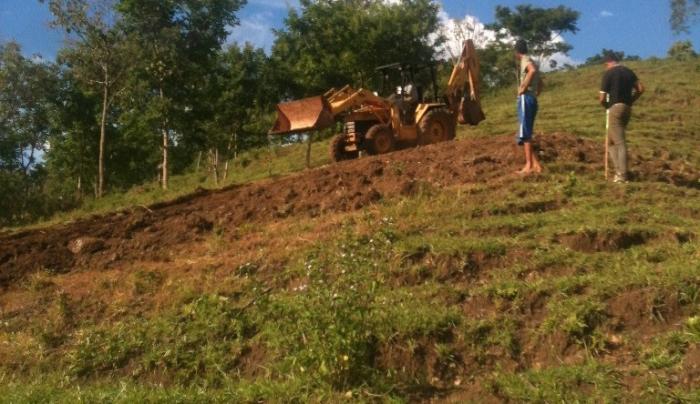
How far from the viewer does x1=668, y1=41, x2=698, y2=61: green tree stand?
1596 inches

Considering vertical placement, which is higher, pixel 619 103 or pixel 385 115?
pixel 385 115

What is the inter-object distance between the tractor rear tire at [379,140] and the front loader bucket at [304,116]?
0.85 meters

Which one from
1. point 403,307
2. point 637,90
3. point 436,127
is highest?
point 637,90

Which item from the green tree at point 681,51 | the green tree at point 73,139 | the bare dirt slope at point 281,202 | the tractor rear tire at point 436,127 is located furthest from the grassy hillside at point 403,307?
the green tree at point 681,51

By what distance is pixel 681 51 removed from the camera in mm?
41469

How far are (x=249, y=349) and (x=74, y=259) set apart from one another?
3.90m

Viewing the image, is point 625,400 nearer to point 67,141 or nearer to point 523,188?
point 523,188

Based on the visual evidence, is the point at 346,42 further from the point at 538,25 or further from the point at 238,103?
the point at 538,25

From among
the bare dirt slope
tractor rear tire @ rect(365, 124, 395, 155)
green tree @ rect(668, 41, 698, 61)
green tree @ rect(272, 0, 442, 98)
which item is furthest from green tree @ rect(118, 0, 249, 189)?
green tree @ rect(668, 41, 698, 61)

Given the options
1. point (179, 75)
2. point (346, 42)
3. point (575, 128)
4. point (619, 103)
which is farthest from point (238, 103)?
point (619, 103)

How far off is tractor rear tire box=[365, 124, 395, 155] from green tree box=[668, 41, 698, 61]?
30685 millimetres

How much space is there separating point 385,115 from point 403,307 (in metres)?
10.2

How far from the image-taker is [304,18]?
28703 millimetres

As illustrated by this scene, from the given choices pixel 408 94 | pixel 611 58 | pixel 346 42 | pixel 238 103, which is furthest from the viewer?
pixel 346 42
